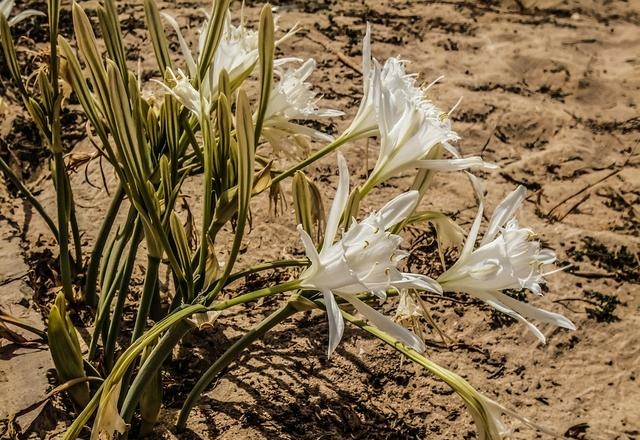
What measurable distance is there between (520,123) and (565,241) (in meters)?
0.66

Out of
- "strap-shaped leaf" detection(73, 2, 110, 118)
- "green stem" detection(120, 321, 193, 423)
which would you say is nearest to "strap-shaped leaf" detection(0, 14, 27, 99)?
"strap-shaped leaf" detection(73, 2, 110, 118)

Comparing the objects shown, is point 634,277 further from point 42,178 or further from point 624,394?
point 42,178

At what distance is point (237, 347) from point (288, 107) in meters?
0.42

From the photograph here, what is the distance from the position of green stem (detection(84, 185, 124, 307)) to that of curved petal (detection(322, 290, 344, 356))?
2.16ft

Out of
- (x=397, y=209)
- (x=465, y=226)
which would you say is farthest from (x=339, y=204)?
(x=465, y=226)

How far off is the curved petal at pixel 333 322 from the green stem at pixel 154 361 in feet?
0.76

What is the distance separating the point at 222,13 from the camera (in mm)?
1140

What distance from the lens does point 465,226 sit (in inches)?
86.5

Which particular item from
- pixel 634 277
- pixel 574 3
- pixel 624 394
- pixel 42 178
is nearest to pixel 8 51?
pixel 42 178

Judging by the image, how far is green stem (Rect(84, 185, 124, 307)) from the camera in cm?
153

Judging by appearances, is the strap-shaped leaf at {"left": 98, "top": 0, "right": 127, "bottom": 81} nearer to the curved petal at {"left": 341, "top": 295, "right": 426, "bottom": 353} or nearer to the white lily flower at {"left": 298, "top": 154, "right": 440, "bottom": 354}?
the white lily flower at {"left": 298, "top": 154, "right": 440, "bottom": 354}

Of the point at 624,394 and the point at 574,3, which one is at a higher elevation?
the point at 574,3

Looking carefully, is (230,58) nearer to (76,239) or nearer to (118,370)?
(118,370)

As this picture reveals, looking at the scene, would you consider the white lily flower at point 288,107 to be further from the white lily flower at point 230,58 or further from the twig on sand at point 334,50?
the twig on sand at point 334,50
